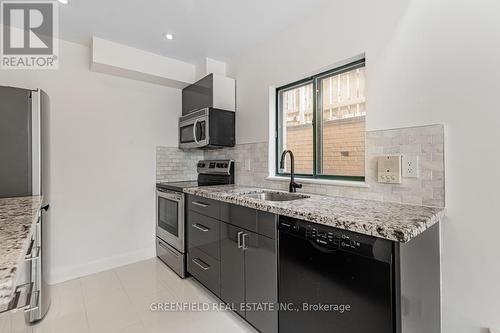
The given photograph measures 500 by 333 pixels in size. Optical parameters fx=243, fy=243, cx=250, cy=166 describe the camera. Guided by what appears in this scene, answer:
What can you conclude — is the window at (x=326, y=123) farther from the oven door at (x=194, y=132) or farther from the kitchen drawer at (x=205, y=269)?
the kitchen drawer at (x=205, y=269)

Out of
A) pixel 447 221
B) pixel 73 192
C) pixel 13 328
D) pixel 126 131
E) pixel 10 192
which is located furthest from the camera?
pixel 126 131

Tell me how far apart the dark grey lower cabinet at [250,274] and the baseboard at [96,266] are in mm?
1441

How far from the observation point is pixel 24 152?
1750 millimetres

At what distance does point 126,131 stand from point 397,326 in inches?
115

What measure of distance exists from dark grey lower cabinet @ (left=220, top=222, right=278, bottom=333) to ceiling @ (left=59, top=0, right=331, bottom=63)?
1.75m

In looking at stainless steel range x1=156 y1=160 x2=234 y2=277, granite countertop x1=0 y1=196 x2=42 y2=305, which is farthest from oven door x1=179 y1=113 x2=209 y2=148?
granite countertop x1=0 y1=196 x2=42 y2=305

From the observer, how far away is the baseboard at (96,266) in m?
2.40

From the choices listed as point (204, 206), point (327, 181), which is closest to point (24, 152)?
point (204, 206)

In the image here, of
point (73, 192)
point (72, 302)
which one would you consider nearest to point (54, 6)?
point (73, 192)

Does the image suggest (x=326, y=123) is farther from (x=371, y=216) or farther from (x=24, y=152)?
(x=24, y=152)

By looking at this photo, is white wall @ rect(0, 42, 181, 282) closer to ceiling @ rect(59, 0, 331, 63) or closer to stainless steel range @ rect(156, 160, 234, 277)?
stainless steel range @ rect(156, 160, 234, 277)

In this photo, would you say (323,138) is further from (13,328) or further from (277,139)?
(13,328)

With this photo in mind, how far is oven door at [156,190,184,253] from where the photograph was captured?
2.48 meters

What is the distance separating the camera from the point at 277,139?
2.51 metres
